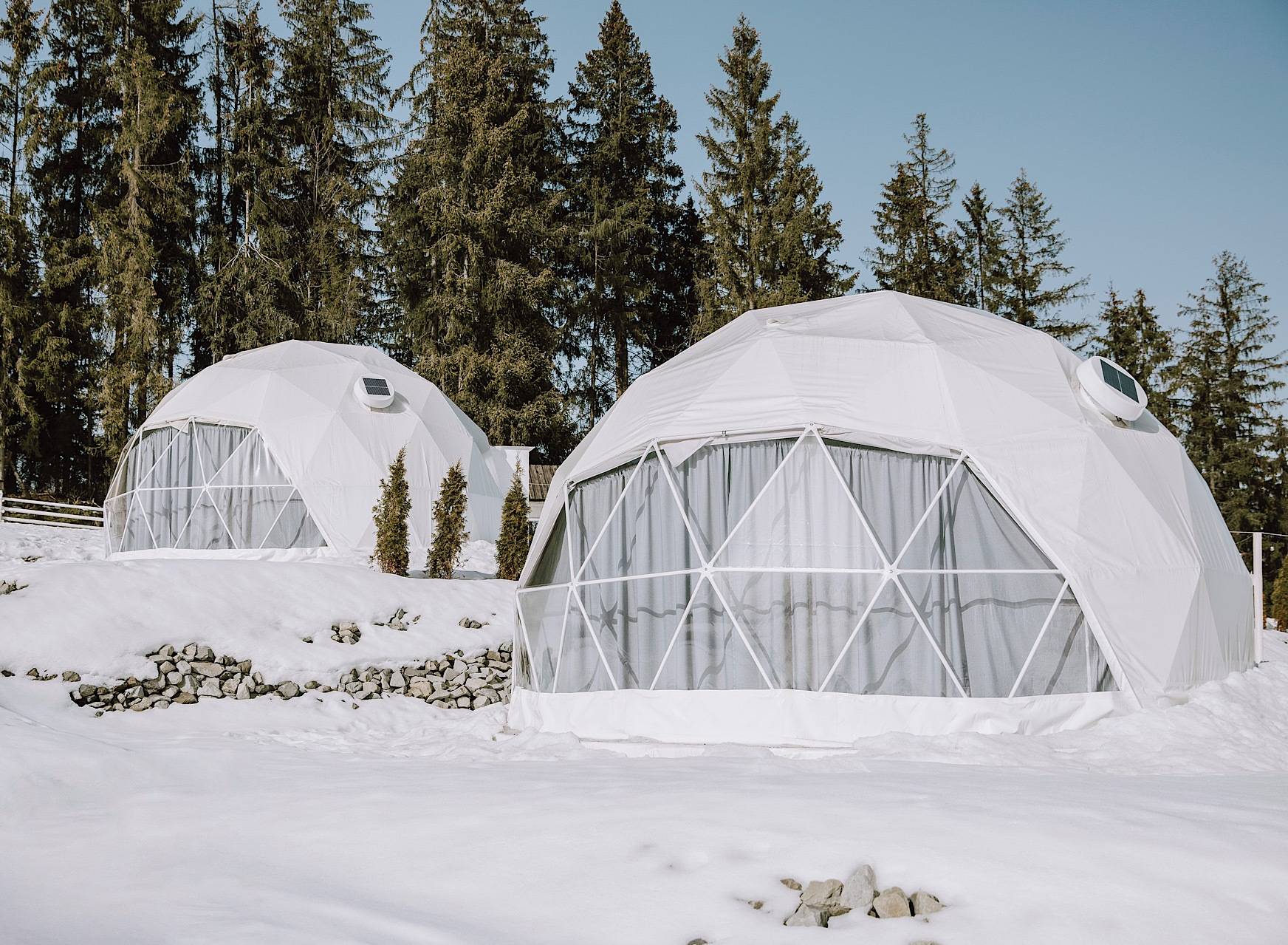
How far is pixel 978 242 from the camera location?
1209 inches

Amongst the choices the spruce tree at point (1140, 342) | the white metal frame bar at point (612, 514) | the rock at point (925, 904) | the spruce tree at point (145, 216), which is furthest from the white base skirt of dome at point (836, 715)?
the spruce tree at point (1140, 342)

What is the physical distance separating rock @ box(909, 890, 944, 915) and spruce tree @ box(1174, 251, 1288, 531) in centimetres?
2972

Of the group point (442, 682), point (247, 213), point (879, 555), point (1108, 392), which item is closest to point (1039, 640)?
point (879, 555)

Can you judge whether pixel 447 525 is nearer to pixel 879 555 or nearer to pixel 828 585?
pixel 828 585

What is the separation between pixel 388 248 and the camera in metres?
31.2

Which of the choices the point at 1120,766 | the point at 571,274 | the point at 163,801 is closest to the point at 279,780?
the point at 163,801

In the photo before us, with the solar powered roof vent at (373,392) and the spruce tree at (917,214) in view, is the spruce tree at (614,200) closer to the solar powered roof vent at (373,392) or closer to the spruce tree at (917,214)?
the spruce tree at (917,214)

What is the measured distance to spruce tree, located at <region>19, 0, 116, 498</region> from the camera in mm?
27656

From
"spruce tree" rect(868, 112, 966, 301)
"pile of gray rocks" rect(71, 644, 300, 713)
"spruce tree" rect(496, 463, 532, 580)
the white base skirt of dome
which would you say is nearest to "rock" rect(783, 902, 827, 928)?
the white base skirt of dome

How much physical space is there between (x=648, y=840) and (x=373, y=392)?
15.9 meters

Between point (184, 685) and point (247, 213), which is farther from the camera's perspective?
point (247, 213)

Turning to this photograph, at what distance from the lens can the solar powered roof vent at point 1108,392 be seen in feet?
29.3

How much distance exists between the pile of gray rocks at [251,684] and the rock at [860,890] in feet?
26.7

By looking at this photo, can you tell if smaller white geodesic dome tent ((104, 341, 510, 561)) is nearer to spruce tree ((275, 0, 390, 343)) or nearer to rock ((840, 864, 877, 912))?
spruce tree ((275, 0, 390, 343))
